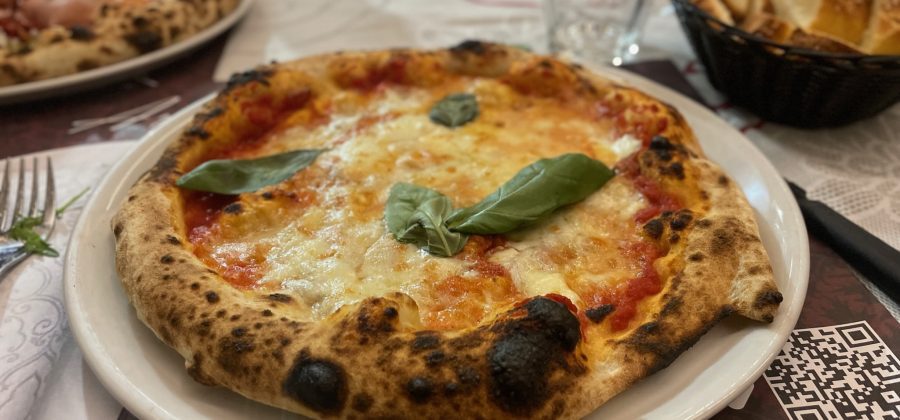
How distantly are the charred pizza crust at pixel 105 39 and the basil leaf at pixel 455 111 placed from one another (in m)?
1.40

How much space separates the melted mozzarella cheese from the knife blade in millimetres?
539

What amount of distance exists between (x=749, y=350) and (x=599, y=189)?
0.60m

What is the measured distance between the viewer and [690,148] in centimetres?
193

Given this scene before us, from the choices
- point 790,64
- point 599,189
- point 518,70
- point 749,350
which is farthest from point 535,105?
point 749,350

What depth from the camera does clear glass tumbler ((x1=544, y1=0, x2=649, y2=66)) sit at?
9.78ft

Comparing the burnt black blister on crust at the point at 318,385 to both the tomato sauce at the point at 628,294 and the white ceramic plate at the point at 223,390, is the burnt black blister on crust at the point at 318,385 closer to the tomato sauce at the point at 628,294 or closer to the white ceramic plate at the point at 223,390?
the white ceramic plate at the point at 223,390

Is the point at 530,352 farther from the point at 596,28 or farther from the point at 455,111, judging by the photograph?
the point at 596,28

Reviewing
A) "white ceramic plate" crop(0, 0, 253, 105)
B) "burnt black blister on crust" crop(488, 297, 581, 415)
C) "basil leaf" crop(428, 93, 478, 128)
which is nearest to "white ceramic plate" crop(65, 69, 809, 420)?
"burnt black blister on crust" crop(488, 297, 581, 415)

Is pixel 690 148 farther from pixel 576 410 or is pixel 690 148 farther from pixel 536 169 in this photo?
pixel 576 410

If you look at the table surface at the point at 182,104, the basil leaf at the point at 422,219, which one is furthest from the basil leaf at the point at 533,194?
the table surface at the point at 182,104

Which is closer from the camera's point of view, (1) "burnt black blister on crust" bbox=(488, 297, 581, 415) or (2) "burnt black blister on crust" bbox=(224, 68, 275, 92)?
(1) "burnt black blister on crust" bbox=(488, 297, 581, 415)

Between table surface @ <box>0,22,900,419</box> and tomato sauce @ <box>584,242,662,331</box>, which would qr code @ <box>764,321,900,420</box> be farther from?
tomato sauce @ <box>584,242,662,331</box>

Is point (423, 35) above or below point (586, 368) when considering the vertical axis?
below

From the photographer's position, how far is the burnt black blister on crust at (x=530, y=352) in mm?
1193
